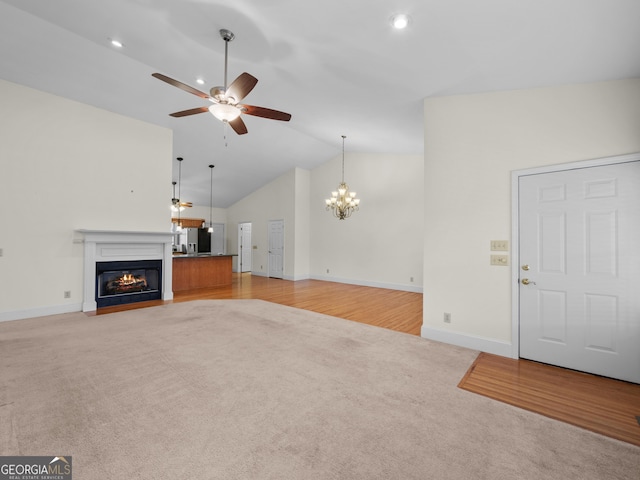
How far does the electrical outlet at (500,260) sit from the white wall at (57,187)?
635cm

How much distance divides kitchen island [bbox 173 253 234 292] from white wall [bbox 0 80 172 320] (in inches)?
72.9

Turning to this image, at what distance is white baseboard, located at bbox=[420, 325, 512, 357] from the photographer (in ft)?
10.7

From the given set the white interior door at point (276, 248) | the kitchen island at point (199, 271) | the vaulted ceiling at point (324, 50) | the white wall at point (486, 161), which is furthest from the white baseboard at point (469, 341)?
the white interior door at point (276, 248)

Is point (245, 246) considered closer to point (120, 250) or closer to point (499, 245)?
point (120, 250)

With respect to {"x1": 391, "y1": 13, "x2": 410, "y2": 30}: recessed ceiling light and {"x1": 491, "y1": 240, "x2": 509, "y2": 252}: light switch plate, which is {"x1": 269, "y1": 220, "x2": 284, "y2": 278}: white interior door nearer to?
{"x1": 491, "y1": 240, "x2": 509, "y2": 252}: light switch plate

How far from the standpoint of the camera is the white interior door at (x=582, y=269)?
2.62 m

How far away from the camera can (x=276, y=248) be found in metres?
9.80

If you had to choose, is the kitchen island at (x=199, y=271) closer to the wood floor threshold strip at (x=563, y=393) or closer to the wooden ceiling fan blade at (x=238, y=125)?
the wooden ceiling fan blade at (x=238, y=125)

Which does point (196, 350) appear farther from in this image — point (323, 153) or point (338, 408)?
point (323, 153)

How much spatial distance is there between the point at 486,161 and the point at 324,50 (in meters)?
2.29

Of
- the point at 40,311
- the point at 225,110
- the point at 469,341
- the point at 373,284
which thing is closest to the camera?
the point at 225,110

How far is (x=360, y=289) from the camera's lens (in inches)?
300

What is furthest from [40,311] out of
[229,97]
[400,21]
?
[400,21]

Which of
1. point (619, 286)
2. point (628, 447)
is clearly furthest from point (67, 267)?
point (619, 286)
